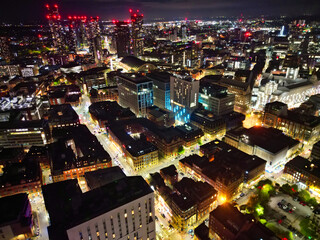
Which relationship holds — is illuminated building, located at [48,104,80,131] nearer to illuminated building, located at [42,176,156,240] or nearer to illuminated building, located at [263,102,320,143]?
illuminated building, located at [42,176,156,240]

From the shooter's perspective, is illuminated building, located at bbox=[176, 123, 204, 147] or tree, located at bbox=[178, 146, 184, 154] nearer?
tree, located at bbox=[178, 146, 184, 154]

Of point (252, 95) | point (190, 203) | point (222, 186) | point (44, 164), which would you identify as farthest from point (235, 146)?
point (44, 164)

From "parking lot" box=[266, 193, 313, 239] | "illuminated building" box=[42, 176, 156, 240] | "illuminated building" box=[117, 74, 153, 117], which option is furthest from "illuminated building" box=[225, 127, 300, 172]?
"illuminated building" box=[42, 176, 156, 240]

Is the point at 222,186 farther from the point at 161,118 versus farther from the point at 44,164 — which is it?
the point at 44,164

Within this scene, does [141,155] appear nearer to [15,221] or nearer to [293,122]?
[15,221]

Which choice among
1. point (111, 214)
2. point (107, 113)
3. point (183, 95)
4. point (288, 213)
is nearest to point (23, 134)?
point (107, 113)
